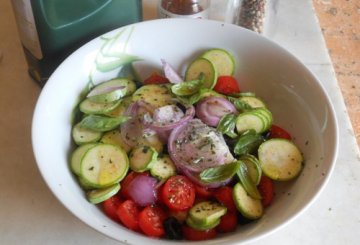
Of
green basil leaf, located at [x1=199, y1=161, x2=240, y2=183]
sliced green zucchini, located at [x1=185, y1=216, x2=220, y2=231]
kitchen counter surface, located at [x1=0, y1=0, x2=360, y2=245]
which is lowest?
kitchen counter surface, located at [x1=0, y1=0, x2=360, y2=245]

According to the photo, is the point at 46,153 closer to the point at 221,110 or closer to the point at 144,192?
the point at 144,192

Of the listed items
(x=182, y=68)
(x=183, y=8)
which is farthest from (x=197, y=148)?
(x=183, y=8)

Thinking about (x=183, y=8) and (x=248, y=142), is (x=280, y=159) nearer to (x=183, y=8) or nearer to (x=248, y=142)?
(x=248, y=142)

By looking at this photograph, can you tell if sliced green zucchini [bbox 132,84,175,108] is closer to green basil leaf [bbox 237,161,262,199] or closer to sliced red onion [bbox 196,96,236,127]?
sliced red onion [bbox 196,96,236,127]

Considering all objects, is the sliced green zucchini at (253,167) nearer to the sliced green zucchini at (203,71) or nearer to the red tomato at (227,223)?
the red tomato at (227,223)

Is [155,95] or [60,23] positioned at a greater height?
[60,23]

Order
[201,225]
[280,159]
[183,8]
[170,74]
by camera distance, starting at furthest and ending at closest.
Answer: [183,8], [170,74], [280,159], [201,225]

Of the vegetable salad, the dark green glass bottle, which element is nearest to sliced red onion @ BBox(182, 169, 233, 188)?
the vegetable salad
